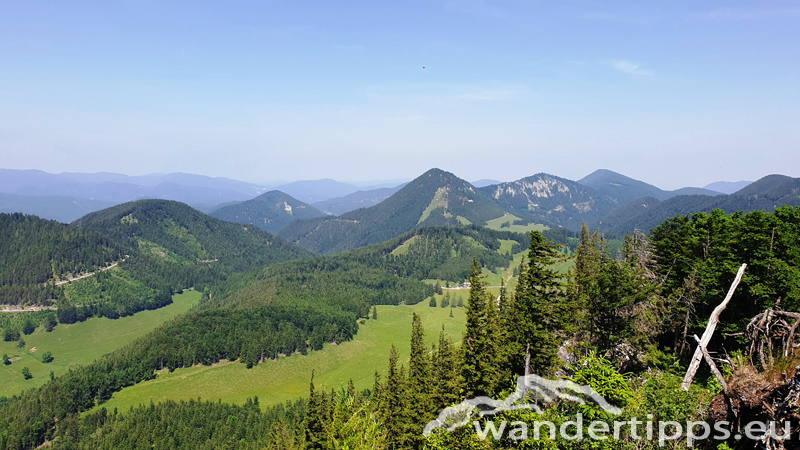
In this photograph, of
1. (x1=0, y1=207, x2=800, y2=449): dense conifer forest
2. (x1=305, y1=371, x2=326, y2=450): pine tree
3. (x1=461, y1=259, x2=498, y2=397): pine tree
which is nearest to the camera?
(x1=0, y1=207, x2=800, y2=449): dense conifer forest

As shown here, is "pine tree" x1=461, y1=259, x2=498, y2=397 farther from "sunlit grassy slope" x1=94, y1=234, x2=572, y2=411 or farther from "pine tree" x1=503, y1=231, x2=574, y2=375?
"sunlit grassy slope" x1=94, y1=234, x2=572, y2=411

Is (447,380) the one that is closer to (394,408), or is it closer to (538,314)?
(538,314)

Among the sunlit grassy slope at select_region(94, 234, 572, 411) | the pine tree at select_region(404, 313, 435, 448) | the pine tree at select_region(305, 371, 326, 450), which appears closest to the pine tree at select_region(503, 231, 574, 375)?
the pine tree at select_region(404, 313, 435, 448)

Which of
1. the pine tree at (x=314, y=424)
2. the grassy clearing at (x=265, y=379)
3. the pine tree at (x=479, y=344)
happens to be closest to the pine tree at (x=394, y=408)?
the pine tree at (x=314, y=424)

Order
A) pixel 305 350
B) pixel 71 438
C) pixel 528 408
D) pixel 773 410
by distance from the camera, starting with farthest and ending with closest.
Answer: pixel 305 350 < pixel 71 438 < pixel 528 408 < pixel 773 410

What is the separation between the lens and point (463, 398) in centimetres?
3906

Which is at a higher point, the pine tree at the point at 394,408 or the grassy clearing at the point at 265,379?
the pine tree at the point at 394,408

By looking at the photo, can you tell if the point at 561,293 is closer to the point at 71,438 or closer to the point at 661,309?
the point at 661,309

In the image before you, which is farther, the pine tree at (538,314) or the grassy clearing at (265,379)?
the grassy clearing at (265,379)

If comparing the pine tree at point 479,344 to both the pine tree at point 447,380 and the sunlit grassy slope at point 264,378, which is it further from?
the sunlit grassy slope at point 264,378

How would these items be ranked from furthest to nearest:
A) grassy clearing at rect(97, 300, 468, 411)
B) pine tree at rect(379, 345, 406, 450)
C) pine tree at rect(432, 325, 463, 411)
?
grassy clearing at rect(97, 300, 468, 411) → pine tree at rect(379, 345, 406, 450) → pine tree at rect(432, 325, 463, 411)

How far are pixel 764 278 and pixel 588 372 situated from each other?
30.4 m

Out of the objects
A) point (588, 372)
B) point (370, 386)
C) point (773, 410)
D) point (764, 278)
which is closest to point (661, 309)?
point (764, 278)

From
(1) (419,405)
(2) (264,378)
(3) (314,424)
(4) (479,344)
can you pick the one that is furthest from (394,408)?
(2) (264,378)
